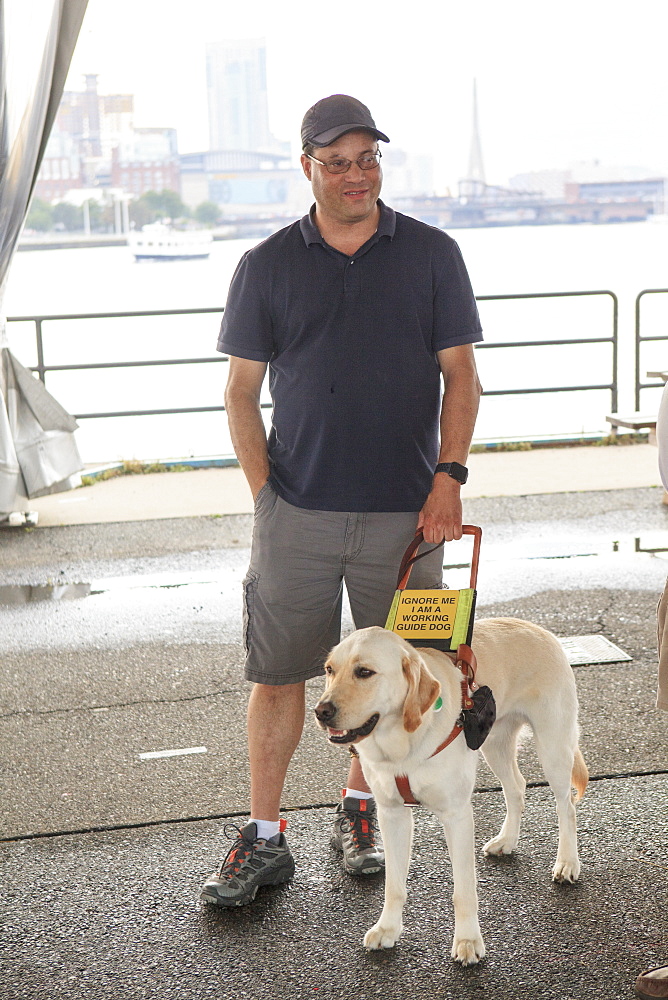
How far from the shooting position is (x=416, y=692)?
250 centimetres

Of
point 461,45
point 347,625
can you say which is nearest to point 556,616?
point 347,625

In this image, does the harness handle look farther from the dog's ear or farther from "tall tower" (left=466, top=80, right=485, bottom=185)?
"tall tower" (left=466, top=80, right=485, bottom=185)

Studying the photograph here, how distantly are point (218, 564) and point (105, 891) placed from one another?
332 centimetres

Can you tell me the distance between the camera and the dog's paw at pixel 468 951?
268cm

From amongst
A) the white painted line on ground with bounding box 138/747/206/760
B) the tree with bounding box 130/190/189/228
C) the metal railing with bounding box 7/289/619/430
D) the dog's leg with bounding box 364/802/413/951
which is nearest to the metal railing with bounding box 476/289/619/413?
the metal railing with bounding box 7/289/619/430

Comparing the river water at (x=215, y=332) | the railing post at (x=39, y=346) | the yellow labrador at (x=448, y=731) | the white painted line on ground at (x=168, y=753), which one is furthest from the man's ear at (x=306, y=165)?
the railing post at (x=39, y=346)

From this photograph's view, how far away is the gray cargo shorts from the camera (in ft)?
9.96

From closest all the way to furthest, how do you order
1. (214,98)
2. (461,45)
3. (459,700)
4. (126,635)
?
(459,700) → (126,635) → (214,98) → (461,45)

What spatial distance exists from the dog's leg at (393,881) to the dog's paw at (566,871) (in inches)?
20.7

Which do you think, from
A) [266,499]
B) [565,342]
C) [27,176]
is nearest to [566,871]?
[266,499]

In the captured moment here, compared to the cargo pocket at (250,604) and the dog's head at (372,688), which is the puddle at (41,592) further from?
the dog's head at (372,688)

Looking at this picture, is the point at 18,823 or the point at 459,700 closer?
the point at 459,700

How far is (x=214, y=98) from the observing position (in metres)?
24.3

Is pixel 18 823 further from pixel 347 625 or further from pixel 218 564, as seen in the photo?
pixel 218 564
